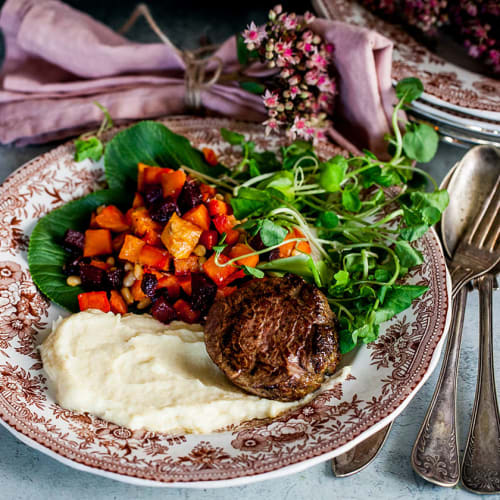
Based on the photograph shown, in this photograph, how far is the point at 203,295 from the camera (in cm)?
354

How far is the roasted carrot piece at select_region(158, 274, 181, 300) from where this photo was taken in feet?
11.9

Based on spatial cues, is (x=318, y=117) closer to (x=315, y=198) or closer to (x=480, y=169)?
(x=315, y=198)

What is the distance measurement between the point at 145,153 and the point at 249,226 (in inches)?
48.3

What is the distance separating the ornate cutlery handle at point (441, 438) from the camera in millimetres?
2982

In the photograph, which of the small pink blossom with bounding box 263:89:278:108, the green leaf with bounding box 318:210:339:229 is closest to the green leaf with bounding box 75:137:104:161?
the small pink blossom with bounding box 263:89:278:108

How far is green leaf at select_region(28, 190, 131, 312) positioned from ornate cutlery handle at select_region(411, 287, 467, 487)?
217 cm

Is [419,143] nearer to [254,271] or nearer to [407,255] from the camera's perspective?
[407,255]

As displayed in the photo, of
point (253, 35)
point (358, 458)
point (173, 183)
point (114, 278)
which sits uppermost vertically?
point (253, 35)

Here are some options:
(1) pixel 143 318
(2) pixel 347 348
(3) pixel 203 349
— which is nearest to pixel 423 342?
(2) pixel 347 348

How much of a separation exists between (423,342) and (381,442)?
1.94ft

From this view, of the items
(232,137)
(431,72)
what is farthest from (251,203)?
(431,72)

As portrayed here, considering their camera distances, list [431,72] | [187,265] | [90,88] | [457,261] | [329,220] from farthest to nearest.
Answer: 1. [90,88]
2. [431,72]
3. [457,261]
4. [329,220]
5. [187,265]

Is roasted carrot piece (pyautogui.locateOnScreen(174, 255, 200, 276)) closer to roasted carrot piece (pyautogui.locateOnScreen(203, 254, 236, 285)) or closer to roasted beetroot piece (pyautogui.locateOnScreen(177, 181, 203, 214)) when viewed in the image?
roasted carrot piece (pyautogui.locateOnScreen(203, 254, 236, 285))

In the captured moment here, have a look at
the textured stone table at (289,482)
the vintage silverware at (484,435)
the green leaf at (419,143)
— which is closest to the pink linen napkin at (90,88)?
the green leaf at (419,143)
